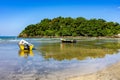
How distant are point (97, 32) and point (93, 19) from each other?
20743mm

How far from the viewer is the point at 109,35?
159m

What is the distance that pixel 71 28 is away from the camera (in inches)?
6821

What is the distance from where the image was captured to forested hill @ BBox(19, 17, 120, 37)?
16500 centimetres

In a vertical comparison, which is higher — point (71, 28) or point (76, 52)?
point (71, 28)

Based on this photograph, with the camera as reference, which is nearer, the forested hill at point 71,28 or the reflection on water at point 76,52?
the reflection on water at point 76,52

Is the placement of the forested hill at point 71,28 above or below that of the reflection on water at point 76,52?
above

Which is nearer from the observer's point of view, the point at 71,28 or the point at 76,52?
the point at 76,52

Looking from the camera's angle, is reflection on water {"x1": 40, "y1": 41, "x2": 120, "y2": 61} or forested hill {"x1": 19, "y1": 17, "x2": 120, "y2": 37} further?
forested hill {"x1": 19, "y1": 17, "x2": 120, "y2": 37}

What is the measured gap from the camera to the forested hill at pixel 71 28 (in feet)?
541

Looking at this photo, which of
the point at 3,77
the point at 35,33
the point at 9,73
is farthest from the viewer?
the point at 35,33

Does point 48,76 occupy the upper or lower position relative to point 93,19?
lower

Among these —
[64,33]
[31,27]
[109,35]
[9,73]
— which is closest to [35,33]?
[31,27]

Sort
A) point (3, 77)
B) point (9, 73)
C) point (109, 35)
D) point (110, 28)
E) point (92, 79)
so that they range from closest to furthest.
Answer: point (92, 79) < point (3, 77) < point (9, 73) < point (109, 35) < point (110, 28)

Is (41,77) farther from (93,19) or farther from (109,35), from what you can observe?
(93,19)
